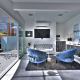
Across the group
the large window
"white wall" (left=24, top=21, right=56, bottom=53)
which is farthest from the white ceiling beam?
the large window

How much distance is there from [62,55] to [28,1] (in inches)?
113

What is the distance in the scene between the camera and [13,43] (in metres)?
5.44

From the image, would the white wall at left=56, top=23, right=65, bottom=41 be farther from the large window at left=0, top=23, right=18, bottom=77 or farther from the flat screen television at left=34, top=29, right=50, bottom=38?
the large window at left=0, top=23, right=18, bottom=77

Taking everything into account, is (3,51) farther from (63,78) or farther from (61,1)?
(61,1)

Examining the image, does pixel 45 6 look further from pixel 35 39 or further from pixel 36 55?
pixel 35 39

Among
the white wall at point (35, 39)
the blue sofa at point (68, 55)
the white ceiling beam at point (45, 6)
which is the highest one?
the white ceiling beam at point (45, 6)

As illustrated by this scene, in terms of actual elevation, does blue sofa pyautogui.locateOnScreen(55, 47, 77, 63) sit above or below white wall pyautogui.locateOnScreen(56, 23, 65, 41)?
below

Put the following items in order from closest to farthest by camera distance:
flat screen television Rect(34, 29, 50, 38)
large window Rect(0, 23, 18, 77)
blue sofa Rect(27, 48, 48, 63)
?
1. blue sofa Rect(27, 48, 48, 63)
2. large window Rect(0, 23, 18, 77)
3. flat screen television Rect(34, 29, 50, 38)

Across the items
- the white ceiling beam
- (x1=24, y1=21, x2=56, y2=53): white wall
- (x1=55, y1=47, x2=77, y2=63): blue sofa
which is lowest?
(x1=55, y1=47, x2=77, y2=63): blue sofa

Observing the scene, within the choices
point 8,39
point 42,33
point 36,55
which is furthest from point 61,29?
point 8,39

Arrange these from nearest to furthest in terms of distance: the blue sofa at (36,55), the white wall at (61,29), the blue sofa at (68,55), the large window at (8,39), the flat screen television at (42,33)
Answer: the blue sofa at (36,55) < the blue sofa at (68,55) < the large window at (8,39) < the flat screen television at (42,33) < the white wall at (61,29)

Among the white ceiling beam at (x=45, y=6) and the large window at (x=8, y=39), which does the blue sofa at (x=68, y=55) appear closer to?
the white ceiling beam at (x=45, y=6)

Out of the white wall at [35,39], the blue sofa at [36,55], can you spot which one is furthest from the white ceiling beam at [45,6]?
the white wall at [35,39]

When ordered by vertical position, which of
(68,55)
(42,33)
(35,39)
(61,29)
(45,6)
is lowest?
(68,55)
